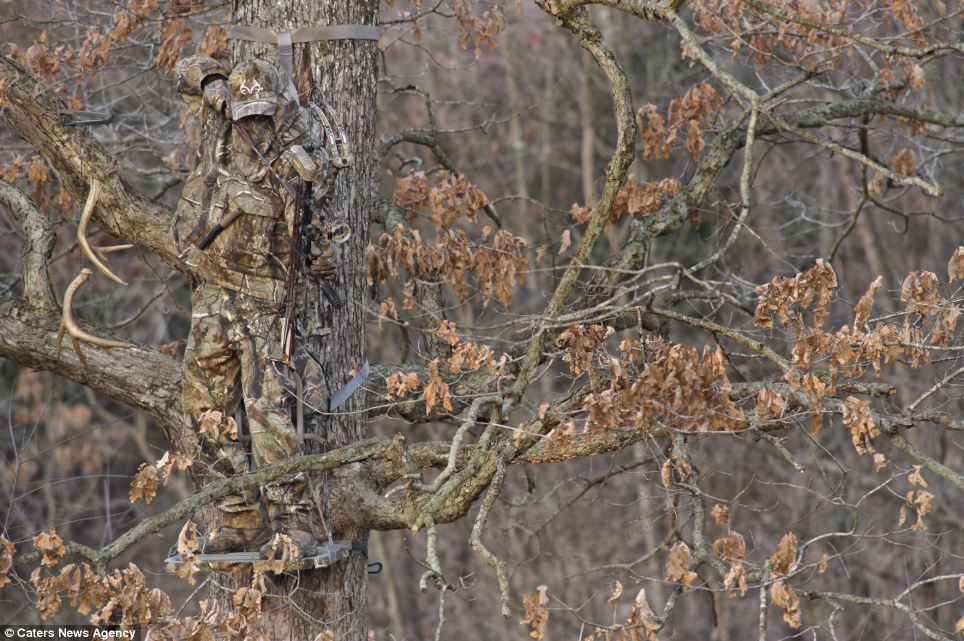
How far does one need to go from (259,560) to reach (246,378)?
877 mm

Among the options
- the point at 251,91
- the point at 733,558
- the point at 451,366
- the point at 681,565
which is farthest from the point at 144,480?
the point at 733,558

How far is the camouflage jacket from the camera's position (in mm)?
5383

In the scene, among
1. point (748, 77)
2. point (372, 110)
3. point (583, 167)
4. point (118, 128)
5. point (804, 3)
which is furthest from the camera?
point (583, 167)

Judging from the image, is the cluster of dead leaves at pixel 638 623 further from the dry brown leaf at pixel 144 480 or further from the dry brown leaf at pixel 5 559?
the dry brown leaf at pixel 5 559

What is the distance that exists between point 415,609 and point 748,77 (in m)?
9.38

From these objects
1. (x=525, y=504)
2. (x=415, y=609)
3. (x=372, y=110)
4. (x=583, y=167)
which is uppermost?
(x=583, y=167)

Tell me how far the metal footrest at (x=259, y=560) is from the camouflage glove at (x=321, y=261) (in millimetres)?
1365

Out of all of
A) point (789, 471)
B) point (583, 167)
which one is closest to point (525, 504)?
point (789, 471)

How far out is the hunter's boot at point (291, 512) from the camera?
18.5ft

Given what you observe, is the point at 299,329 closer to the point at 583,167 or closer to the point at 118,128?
the point at 118,128

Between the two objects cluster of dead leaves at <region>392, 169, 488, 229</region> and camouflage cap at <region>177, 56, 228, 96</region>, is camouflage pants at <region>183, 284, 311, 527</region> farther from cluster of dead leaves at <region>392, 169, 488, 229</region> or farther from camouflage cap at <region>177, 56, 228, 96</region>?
cluster of dead leaves at <region>392, 169, 488, 229</region>

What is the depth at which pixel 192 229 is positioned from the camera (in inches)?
221

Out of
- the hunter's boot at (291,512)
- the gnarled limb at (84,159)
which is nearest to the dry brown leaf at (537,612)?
the hunter's boot at (291,512)

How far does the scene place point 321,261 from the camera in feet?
18.4
